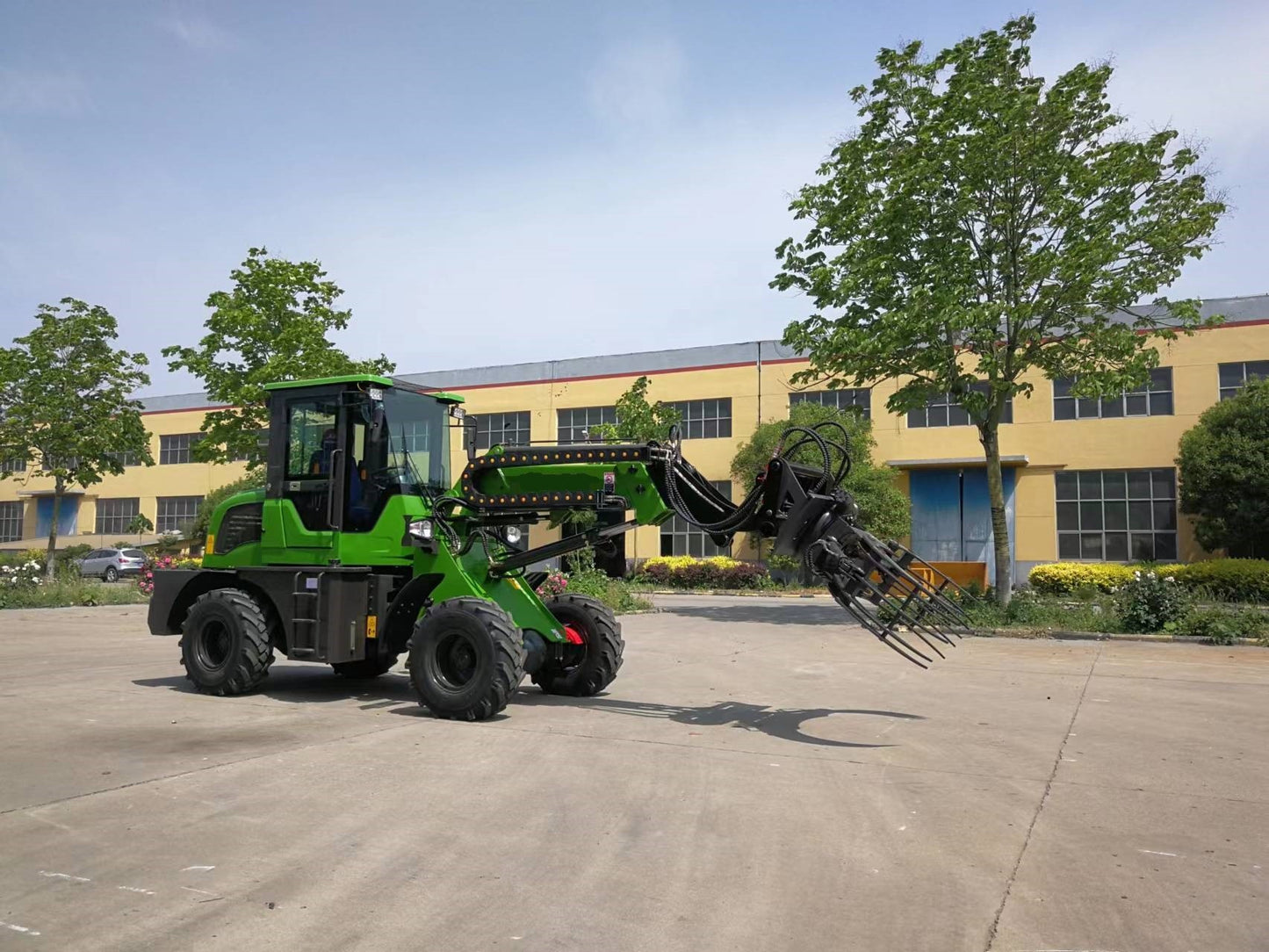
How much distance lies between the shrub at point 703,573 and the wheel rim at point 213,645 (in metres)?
25.0

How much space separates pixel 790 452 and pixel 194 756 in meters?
5.24

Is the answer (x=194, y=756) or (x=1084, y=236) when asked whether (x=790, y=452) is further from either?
(x=1084, y=236)

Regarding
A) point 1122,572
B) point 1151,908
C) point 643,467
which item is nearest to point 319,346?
point 643,467

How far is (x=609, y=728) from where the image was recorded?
8398 millimetres

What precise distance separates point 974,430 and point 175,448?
40442mm

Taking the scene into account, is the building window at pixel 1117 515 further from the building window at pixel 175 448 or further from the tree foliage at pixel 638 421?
the building window at pixel 175 448

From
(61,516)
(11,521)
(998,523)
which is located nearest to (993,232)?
(998,523)

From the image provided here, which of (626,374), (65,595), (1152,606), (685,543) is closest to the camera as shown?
(1152,606)

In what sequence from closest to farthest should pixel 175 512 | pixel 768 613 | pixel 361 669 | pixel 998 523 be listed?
pixel 361 669 → pixel 998 523 → pixel 768 613 → pixel 175 512

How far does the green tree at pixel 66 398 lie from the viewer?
96.1 ft

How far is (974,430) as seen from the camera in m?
34.4

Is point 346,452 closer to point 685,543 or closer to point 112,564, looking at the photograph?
point 685,543

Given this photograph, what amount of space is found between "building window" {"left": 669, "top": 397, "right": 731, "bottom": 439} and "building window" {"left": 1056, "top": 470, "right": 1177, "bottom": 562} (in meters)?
12.6

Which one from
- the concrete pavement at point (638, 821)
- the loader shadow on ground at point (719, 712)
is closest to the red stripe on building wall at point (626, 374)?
the loader shadow on ground at point (719, 712)
